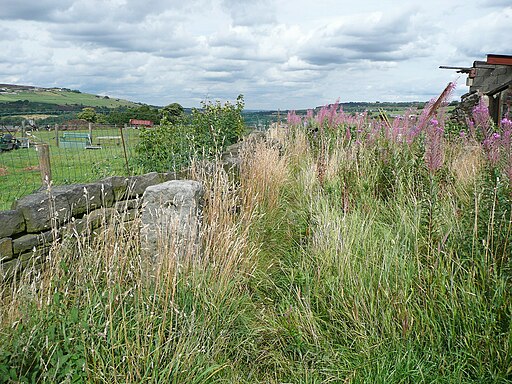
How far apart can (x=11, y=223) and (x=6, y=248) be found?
18cm

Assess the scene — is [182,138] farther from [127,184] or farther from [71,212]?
[71,212]

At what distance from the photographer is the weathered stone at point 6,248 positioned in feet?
10.2

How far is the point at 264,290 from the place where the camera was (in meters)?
3.58

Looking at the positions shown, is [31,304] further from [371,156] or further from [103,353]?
[371,156]

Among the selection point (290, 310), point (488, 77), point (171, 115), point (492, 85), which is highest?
point (488, 77)

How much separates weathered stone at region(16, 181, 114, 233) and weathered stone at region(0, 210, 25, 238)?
1.7 inches

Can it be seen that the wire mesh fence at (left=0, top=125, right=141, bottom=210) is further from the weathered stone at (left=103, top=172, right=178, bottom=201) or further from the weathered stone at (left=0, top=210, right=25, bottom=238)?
the weathered stone at (left=0, top=210, right=25, bottom=238)

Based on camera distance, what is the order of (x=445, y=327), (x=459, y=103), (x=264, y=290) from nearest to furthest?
A: (x=445, y=327)
(x=264, y=290)
(x=459, y=103)

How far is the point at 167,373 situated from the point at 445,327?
4.99 ft

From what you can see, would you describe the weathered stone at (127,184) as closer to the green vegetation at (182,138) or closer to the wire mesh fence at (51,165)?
the green vegetation at (182,138)

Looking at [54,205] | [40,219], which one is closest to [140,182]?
[40,219]

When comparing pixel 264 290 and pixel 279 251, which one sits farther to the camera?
pixel 279 251

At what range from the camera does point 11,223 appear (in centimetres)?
318

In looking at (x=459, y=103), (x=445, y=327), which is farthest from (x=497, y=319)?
(x=459, y=103)
